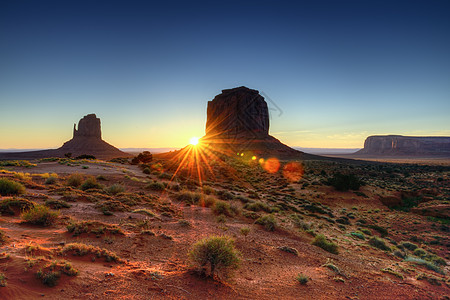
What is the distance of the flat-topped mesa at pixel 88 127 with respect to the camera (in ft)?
356

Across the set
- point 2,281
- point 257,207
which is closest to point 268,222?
point 257,207

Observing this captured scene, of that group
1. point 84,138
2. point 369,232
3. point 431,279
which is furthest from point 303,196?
point 84,138

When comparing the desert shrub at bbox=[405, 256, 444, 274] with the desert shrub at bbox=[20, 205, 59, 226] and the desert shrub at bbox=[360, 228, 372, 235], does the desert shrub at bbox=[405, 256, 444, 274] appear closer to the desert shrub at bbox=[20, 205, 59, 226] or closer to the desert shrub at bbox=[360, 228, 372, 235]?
the desert shrub at bbox=[360, 228, 372, 235]

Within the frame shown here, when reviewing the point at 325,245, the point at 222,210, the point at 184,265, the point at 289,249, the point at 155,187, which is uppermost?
the point at 155,187

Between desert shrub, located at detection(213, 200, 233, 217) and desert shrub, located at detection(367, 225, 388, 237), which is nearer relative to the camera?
desert shrub, located at detection(213, 200, 233, 217)

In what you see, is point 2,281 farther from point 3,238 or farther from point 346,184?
point 346,184

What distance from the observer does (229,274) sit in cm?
545

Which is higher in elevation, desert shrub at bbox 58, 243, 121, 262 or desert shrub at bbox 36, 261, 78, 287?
desert shrub at bbox 36, 261, 78, 287

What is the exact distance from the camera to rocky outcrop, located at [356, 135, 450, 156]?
528 feet

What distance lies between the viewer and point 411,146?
17338 cm

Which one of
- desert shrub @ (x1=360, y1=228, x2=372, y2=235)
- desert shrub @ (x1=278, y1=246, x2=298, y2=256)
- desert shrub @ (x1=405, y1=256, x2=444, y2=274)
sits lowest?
desert shrub @ (x1=360, y1=228, x2=372, y2=235)

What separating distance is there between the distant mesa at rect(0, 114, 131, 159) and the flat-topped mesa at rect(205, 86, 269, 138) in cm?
4672

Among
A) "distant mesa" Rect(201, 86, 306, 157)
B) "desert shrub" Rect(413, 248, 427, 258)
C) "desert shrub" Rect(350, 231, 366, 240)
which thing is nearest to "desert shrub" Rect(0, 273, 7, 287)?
"desert shrub" Rect(350, 231, 366, 240)

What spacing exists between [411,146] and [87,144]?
239 m
